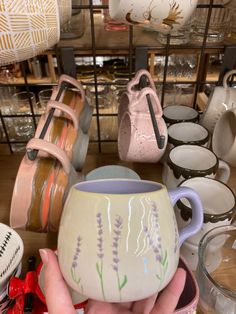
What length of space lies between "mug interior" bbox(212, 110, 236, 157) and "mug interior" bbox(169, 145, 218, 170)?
0.10 feet

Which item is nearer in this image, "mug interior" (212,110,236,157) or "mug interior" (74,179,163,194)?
"mug interior" (74,179,163,194)

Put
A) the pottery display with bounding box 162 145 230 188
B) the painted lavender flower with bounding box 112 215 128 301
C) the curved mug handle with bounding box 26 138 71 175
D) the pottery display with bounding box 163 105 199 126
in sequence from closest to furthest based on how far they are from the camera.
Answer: the painted lavender flower with bounding box 112 215 128 301, the curved mug handle with bounding box 26 138 71 175, the pottery display with bounding box 162 145 230 188, the pottery display with bounding box 163 105 199 126

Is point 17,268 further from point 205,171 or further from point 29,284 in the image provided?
point 205,171

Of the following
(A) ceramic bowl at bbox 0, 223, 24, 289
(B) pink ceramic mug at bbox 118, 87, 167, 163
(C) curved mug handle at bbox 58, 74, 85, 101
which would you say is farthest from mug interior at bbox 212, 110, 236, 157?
(A) ceramic bowl at bbox 0, 223, 24, 289

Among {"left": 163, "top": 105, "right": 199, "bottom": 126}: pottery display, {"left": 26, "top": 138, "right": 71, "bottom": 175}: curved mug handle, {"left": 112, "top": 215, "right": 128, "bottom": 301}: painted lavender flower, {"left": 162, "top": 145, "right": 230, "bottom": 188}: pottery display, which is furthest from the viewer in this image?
{"left": 163, "top": 105, "right": 199, "bottom": 126}: pottery display

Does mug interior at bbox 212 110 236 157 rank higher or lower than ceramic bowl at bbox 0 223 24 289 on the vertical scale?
higher

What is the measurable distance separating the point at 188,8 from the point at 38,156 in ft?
0.83

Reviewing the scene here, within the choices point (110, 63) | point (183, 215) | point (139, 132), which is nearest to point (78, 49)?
point (139, 132)

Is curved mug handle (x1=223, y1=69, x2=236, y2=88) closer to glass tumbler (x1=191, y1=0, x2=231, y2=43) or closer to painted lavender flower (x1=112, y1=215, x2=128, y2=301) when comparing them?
glass tumbler (x1=191, y1=0, x2=231, y2=43)

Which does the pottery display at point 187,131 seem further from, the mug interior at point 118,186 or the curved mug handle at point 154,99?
the mug interior at point 118,186

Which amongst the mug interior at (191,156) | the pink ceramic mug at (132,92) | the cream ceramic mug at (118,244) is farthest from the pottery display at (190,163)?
the cream ceramic mug at (118,244)

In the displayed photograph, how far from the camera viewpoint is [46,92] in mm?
703

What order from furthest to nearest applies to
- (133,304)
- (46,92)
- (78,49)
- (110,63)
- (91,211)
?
(110,63)
(46,92)
(78,49)
(133,304)
(91,211)

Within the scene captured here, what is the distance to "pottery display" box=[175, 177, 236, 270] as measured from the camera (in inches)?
16.2
